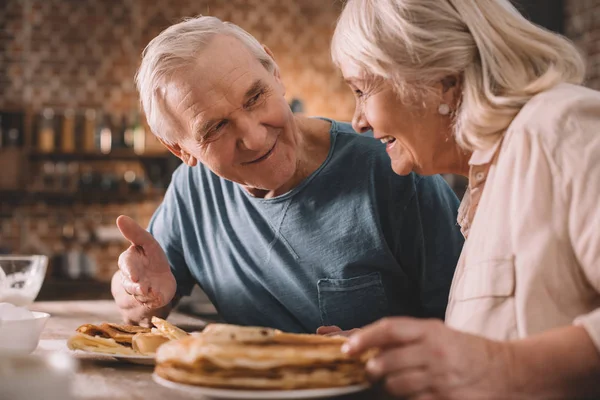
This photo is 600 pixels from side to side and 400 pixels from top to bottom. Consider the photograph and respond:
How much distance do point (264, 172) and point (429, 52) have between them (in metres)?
0.65

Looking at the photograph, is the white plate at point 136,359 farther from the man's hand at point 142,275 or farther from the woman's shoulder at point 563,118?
the woman's shoulder at point 563,118

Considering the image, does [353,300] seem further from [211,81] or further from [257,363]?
[257,363]

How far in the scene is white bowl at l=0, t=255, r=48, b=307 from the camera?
64.1 inches

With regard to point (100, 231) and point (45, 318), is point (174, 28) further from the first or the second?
point (100, 231)

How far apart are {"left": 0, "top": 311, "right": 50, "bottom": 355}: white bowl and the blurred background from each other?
14.7 feet

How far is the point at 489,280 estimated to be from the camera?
0.95m

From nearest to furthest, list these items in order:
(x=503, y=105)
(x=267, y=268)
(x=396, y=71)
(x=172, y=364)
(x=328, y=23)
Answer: (x=172, y=364)
(x=503, y=105)
(x=396, y=71)
(x=267, y=268)
(x=328, y=23)

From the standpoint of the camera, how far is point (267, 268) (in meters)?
1.80

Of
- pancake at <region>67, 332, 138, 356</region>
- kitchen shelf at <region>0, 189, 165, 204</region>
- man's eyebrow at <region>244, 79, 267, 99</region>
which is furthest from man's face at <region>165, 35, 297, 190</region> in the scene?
kitchen shelf at <region>0, 189, 165, 204</region>

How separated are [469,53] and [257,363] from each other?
66 cm

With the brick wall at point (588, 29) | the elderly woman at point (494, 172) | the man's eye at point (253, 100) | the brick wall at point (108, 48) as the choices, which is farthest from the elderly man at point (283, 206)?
the brick wall at point (108, 48)

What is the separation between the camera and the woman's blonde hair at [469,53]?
1079 mm

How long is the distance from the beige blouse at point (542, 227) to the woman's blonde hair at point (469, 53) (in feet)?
0.25

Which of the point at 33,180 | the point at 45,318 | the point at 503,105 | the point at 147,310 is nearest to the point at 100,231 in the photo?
the point at 33,180
